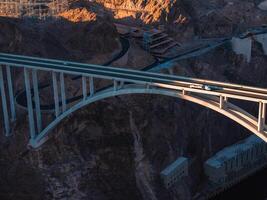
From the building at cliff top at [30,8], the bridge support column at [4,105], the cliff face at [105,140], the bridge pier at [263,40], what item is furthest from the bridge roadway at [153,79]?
the bridge pier at [263,40]

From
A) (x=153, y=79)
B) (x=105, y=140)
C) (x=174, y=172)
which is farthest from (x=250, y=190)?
(x=153, y=79)

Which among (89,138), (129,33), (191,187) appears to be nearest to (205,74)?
(129,33)

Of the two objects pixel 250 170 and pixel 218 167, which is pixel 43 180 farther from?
pixel 250 170

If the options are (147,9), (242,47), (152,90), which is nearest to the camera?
(152,90)

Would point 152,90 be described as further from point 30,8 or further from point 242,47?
point 30,8

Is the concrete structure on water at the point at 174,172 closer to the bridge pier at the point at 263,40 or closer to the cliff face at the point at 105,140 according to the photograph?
the cliff face at the point at 105,140

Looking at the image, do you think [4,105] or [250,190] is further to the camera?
[250,190]
